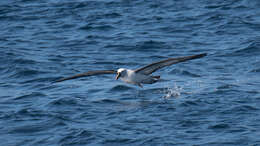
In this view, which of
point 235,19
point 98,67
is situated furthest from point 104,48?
point 235,19

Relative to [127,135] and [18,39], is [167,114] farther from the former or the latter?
[18,39]

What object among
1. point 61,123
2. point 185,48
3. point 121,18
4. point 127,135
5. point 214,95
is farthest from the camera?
point 121,18

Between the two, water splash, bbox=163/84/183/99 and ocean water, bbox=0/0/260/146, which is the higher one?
ocean water, bbox=0/0/260/146

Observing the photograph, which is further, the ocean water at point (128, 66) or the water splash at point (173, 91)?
the water splash at point (173, 91)

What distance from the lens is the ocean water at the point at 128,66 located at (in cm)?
1120

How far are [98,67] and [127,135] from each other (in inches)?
280

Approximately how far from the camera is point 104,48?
798 inches

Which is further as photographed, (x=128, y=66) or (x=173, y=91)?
(x=128, y=66)

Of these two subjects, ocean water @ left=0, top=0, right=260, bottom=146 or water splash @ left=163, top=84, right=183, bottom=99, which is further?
water splash @ left=163, top=84, right=183, bottom=99

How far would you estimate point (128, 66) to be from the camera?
17.6 metres

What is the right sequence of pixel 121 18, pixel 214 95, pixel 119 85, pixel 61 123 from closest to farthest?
1. pixel 61 123
2. pixel 214 95
3. pixel 119 85
4. pixel 121 18

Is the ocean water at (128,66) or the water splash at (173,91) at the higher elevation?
the ocean water at (128,66)

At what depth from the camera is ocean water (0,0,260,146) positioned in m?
11.2

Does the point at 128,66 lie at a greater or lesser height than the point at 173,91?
greater
